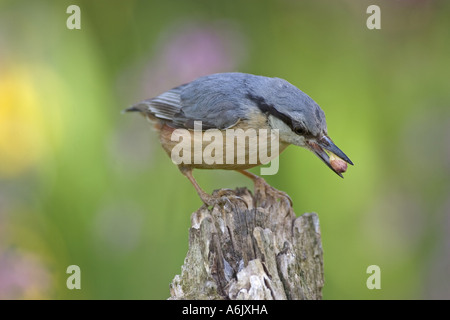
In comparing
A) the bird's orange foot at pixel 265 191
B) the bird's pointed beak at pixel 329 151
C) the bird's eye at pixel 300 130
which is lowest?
the bird's orange foot at pixel 265 191

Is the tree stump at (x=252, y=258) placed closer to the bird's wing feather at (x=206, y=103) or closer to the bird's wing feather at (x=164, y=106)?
the bird's wing feather at (x=206, y=103)

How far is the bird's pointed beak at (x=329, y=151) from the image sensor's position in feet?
8.24

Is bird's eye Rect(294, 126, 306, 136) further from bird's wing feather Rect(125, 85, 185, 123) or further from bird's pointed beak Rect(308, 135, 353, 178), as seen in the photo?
bird's wing feather Rect(125, 85, 185, 123)

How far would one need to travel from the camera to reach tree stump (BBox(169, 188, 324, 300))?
79.8 inches

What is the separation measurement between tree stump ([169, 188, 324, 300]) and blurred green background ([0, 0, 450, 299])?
1013mm

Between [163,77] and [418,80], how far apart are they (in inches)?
65.5

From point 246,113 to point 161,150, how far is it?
1.01m

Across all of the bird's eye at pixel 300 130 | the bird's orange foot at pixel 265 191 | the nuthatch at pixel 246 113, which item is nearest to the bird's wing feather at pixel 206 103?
the nuthatch at pixel 246 113

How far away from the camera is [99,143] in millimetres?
3439

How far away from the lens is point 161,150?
3.54 metres

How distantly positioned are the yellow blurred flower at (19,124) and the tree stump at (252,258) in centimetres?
146

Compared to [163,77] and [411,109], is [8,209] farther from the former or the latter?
[411,109]

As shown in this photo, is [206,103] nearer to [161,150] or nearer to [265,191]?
[265,191]

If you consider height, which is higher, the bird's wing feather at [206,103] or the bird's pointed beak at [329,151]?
the bird's wing feather at [206,103]
